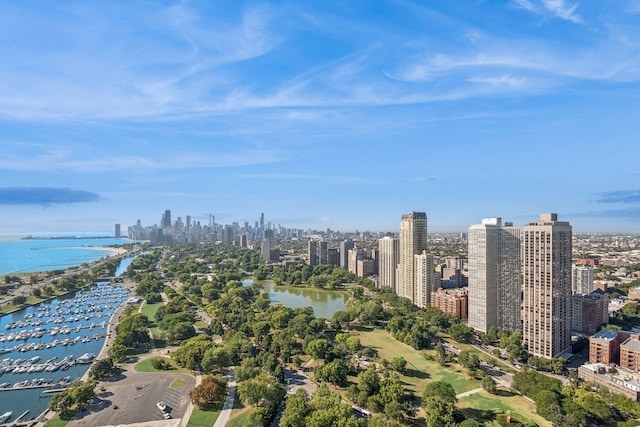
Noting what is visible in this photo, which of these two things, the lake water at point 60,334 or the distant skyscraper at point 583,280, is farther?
the distant skyscraper at point 583,280

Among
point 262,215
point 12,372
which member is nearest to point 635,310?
point 12,372

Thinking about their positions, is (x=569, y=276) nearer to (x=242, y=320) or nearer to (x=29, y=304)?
(x=242, y=320)

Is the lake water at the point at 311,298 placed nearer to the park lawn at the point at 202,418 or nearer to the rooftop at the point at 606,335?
the park lawn at the point at 202,418

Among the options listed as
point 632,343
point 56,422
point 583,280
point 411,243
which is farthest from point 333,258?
point 56,422

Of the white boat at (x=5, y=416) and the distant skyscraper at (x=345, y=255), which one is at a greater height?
the distant skyscraper at (x=345, y=255)

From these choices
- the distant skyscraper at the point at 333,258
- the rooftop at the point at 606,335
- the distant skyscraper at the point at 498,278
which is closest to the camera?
the rooftop at the point at 606,335

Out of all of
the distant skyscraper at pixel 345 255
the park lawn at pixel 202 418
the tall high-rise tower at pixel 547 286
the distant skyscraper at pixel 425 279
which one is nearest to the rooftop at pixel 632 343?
the tall high-rise tower at pixel 547 286

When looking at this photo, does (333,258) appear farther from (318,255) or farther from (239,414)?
(239,414)
